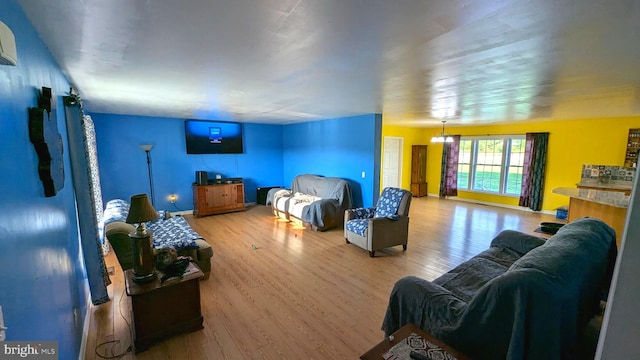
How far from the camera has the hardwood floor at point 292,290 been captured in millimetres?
2172

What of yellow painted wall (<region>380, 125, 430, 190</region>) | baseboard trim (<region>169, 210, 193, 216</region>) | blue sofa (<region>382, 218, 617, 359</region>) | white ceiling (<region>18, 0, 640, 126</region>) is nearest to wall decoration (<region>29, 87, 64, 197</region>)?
white ceiling (<region>18, 0, 640, 126</region>)

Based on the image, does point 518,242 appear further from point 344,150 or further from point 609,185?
point 609,185

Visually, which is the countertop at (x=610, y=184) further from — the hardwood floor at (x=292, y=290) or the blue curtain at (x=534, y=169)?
the hardwood floor at (x=292, y=290)

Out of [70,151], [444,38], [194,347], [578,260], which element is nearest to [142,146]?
[70,151]

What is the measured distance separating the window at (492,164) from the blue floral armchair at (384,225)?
4.68m

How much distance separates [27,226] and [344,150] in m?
4.87

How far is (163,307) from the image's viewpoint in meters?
2.22

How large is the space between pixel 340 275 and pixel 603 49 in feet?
9.97

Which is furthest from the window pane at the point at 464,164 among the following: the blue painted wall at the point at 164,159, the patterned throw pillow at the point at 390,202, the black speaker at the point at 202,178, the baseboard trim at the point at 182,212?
the baseboard trim at the point at 182,212

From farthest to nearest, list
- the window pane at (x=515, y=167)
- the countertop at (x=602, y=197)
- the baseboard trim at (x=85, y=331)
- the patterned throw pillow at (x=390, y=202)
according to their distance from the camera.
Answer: the window pane at (x=515, y=167)
the patterned throw pillow at (x=390, y=202)
the countertop at (x=602, y=197)
the baseboard trim at (x=85, y=331)

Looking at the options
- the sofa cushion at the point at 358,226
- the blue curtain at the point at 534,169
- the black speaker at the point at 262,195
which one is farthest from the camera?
the black speaker at the point at 262,195

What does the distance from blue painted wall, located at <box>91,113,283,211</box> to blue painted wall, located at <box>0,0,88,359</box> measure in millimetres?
4211

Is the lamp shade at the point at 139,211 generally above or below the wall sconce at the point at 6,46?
below

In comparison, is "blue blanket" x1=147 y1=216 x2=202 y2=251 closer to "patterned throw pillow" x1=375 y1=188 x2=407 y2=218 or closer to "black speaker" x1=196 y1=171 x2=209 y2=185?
"black speaker" x1=196 y1=171 x2=209 y2=185
